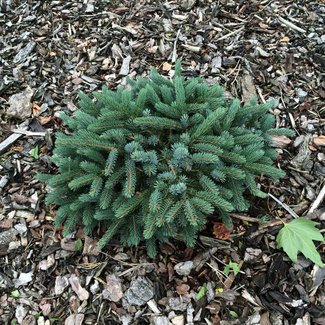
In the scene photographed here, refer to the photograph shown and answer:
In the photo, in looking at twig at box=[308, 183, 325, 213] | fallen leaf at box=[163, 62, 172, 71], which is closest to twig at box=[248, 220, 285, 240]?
twig at box=[308, 183, 325, 213]

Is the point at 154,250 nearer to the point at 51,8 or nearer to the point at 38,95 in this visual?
the point at 38,95

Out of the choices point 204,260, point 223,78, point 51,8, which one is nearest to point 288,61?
point 223,78

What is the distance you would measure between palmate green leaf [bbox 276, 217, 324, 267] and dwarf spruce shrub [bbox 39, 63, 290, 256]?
0.31 m

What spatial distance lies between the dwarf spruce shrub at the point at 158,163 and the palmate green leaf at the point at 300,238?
1.01 feet

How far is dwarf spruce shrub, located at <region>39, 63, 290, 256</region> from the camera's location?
2.57 meters

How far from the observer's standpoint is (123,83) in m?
3.80

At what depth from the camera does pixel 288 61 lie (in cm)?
387

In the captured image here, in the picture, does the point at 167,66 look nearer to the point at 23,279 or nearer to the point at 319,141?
the point at 319,141

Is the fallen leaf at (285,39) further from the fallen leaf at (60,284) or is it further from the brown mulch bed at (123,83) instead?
the fallen leaf at (60,284)

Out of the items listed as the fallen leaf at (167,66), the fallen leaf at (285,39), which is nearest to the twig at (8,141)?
the fallen leaf at (167,66)

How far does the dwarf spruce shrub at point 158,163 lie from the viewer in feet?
8.43

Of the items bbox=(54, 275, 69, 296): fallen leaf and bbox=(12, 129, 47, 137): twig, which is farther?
bbox=(12, 129, 47, 137): twig

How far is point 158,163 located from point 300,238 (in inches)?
37.5

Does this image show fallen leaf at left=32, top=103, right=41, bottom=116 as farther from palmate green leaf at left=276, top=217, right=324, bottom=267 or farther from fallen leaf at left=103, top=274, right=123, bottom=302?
palmate green leaf at left=276, top=217, right=324, bottom=267
